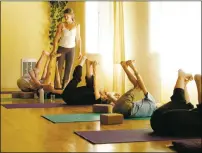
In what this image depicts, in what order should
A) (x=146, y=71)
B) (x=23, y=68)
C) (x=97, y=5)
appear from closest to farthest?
(x=146, y=71)
(x=97, y=5)
(x=23, y=68)

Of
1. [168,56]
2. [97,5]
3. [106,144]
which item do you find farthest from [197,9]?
[97,5]

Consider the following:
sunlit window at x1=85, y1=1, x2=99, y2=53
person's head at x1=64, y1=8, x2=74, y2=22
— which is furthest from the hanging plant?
person's head at x1=64, y1=8, x2=74, y2=22

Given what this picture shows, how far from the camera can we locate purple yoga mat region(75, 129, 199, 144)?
2.17 m

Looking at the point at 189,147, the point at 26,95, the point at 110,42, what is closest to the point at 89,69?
the point at 26,95

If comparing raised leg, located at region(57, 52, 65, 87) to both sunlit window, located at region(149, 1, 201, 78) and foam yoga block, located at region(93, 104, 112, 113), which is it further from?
foam yoga block, located at region(93, 104, 112, 113)

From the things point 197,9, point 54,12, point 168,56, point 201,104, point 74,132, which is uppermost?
point 54,12

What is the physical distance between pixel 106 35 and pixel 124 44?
693 millimetres

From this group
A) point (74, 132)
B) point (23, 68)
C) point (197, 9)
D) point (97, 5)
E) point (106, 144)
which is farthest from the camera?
point (23, 68)

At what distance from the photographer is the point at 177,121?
2.25 meters

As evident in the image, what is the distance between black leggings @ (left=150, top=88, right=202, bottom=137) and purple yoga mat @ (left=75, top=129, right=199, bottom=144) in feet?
0.20

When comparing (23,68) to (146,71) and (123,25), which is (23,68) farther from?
(146,71)

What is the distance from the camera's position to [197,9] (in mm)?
3828

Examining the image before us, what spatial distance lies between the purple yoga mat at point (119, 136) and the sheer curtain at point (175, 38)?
1512 millimetres

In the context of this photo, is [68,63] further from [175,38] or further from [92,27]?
[175,38]
